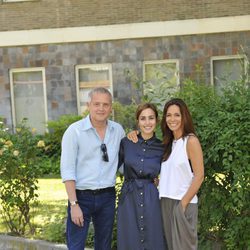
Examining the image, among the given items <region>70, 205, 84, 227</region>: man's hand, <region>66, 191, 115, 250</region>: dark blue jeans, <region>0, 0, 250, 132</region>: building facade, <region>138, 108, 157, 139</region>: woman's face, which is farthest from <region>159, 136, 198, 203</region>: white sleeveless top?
<region>0, 0, 250, 132</region>: building facade

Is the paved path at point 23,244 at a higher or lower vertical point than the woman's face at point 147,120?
lower

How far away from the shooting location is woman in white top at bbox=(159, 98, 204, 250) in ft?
13.5

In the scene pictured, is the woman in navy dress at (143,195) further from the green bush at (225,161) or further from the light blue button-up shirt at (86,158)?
the green bush at (225,161)

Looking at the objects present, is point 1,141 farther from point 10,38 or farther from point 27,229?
point 10,38

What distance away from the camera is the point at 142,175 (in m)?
4.32

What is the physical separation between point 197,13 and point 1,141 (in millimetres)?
9045

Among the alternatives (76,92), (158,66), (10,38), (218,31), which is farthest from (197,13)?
(10,38)

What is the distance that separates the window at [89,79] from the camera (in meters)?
14.6

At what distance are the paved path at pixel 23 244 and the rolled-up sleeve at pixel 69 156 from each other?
1766 mm

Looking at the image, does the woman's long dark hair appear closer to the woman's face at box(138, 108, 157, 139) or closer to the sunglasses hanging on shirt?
the woman's face at box(138, 108, 157, 139)

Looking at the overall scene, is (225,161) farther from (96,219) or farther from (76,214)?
(76,214)

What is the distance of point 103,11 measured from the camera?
14328 millimetres

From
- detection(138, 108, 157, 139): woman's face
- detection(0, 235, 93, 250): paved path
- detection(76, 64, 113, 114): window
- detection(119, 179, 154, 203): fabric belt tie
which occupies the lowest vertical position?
detection(0, 235, 93, 250): paved path

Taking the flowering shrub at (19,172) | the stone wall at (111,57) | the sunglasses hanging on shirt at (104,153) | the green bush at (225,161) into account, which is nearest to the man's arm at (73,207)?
the sunglasses hanging on shirt at (104,153)
